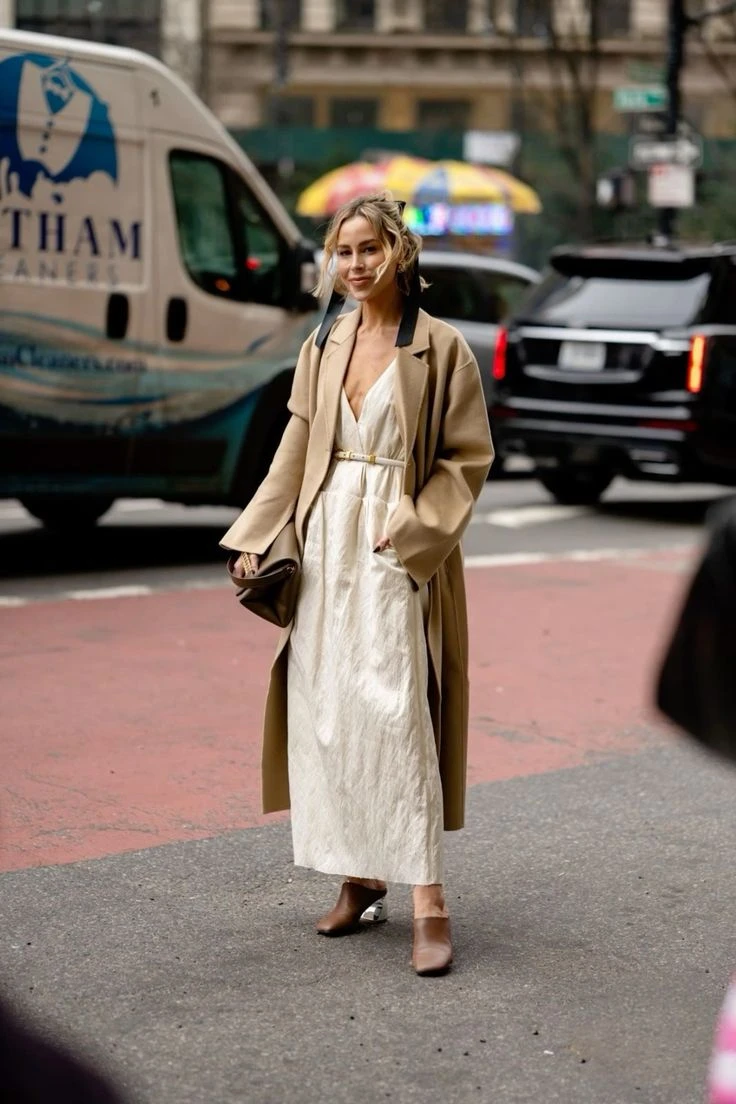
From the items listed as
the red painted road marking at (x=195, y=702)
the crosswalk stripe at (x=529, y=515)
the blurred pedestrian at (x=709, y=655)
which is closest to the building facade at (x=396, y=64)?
the crosswalk stripe at (x=529, y=515)

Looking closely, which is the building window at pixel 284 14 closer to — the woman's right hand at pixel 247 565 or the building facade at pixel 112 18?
the building facade at pixel 112 18

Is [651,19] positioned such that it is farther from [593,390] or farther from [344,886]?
[344,886]

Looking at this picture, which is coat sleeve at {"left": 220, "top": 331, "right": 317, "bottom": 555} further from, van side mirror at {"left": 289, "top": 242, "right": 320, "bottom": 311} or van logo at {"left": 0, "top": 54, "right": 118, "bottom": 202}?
van side mirror at {"left": 289, "top": 242, "right": 320, "bottom": 311}

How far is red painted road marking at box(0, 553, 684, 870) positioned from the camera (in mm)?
5488

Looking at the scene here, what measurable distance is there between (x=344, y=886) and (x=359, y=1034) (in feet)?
2.42

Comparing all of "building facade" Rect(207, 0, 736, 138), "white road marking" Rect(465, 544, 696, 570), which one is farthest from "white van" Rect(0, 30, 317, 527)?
"building facade" Rect(207, 0, 736, 138)

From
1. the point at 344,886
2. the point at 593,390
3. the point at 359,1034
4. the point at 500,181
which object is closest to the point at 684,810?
the point at 344,886

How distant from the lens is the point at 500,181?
28797 mm

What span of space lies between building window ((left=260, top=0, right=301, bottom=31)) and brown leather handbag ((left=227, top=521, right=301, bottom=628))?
37969 millimetres

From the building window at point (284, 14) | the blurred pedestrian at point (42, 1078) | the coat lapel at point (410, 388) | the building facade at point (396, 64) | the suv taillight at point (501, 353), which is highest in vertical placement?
the building window at point (284, 14)

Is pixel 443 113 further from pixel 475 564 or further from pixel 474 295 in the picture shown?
pixel 475 564

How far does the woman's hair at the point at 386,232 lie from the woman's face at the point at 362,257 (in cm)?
1

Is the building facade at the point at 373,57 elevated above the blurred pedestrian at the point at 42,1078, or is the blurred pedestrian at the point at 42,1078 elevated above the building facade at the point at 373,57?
the building facade at the point at 373,57

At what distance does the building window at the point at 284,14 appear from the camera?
40688 mm
